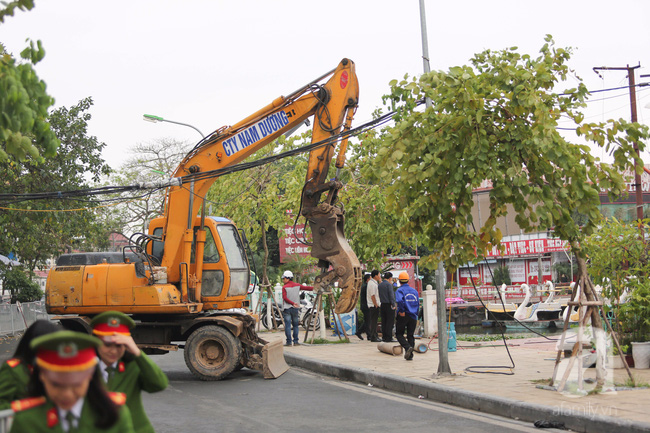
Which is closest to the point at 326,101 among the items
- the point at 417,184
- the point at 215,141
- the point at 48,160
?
the point at 215,141

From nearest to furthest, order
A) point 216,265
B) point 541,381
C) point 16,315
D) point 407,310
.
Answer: point 541,381 → point 216,265 → point 407,310 → point 16,315

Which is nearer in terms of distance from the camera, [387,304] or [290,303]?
[290,303]

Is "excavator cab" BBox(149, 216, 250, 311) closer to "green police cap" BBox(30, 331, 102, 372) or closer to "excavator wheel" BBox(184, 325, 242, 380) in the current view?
"excavator wheel" BBox(184, 325, 242, 380)

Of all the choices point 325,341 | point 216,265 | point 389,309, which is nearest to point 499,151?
point 216,265

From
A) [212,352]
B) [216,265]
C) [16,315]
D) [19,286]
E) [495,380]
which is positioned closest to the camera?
[495,380]

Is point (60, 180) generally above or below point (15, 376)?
above

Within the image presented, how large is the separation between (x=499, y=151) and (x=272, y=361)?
6.05m

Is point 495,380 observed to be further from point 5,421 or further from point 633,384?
point 5,421

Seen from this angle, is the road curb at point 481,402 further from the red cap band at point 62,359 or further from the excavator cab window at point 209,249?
the red cap band at point 62,359

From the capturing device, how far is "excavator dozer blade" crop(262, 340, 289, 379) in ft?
44.4

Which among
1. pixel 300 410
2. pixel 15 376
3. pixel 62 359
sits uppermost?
pixel 62 359

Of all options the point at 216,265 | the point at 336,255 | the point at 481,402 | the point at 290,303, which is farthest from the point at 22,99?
the point at 290,303

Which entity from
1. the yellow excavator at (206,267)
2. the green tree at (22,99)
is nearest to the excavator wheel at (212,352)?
the yellow excavator at (206,267)

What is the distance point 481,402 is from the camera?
9844mm
